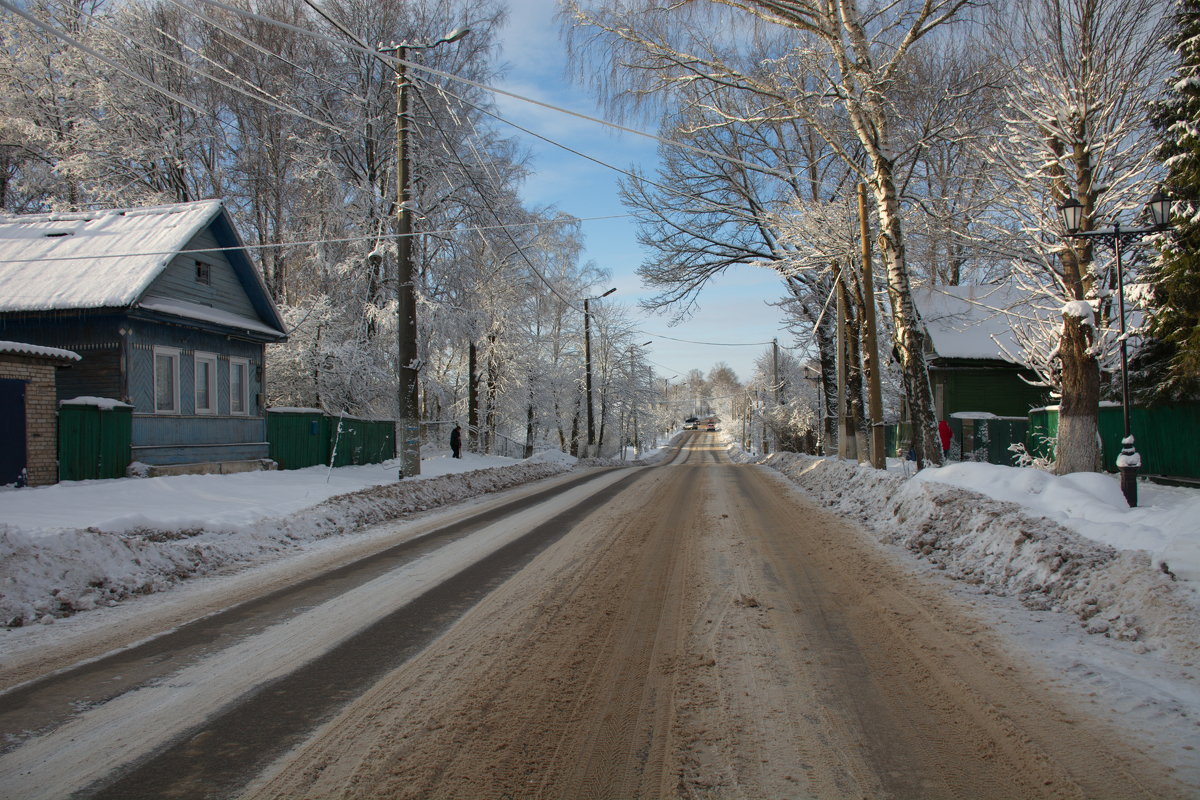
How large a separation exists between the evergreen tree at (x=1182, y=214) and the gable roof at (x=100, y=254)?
787 inches

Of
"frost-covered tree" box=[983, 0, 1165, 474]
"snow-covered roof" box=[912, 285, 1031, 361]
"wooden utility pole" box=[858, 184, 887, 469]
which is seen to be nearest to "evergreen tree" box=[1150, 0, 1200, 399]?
"frost-covered tree" box=[983, 0, 1165, 474]

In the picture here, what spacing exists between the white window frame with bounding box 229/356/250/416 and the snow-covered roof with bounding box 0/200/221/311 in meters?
3.58

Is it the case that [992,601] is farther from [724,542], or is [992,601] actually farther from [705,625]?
[724,542]

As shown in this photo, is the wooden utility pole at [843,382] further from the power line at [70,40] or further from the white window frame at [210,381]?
the white window frame at [210,381]

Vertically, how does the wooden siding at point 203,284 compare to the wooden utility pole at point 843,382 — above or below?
above

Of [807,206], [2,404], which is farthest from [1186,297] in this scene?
[2,404]

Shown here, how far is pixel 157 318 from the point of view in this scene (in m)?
15.7

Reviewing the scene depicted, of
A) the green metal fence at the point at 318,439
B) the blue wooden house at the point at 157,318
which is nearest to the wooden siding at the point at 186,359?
the blue wooden house at the point at 157,318

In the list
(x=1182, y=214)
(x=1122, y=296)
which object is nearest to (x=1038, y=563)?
(x=1122, y=296)

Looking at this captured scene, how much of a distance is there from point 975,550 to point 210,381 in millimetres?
17756

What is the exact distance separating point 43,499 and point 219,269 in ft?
Answer: 33.0

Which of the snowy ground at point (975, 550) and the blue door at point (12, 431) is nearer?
the snowy ground at point (975, 550)

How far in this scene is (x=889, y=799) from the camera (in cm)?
278

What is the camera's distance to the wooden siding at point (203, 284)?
16.5 m
